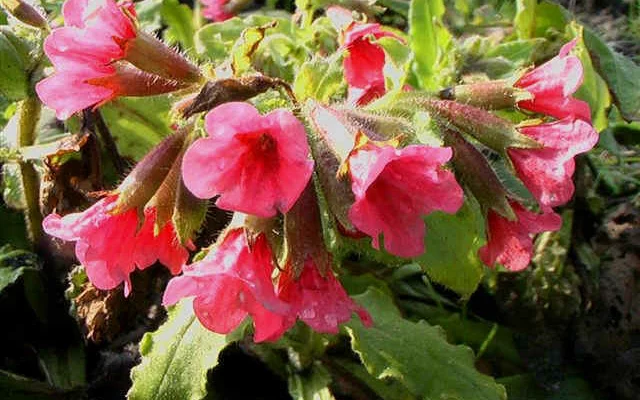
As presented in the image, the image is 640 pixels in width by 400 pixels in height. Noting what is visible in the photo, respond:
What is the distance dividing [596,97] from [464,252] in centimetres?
64

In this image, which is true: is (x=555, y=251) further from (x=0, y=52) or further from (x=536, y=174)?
(x=0, y=52)

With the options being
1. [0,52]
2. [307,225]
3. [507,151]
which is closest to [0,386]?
[0,52]

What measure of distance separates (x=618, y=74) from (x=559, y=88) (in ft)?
3.11

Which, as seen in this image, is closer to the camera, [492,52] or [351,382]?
[351,382]

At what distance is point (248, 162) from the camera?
49.1 inches

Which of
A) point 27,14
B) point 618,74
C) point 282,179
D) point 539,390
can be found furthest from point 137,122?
point 618,74

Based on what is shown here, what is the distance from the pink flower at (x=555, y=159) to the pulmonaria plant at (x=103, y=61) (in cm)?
55

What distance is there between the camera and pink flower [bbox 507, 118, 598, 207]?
140 cm

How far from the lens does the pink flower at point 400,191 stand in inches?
46.6

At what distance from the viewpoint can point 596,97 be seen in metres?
2.08

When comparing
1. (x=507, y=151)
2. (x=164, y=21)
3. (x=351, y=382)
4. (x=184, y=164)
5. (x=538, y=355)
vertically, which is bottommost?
(x=538, y=355)

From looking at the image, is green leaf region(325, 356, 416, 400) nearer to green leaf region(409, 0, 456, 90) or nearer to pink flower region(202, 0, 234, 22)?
green leaf region(409, 0, 456, 90)

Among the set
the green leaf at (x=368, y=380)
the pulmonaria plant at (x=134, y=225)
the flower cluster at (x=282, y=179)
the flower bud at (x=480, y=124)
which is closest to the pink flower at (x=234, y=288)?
the flower cluster at (x=282, y=179)

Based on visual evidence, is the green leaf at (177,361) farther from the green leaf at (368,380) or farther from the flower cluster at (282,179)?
the green leaf at (368,380)
